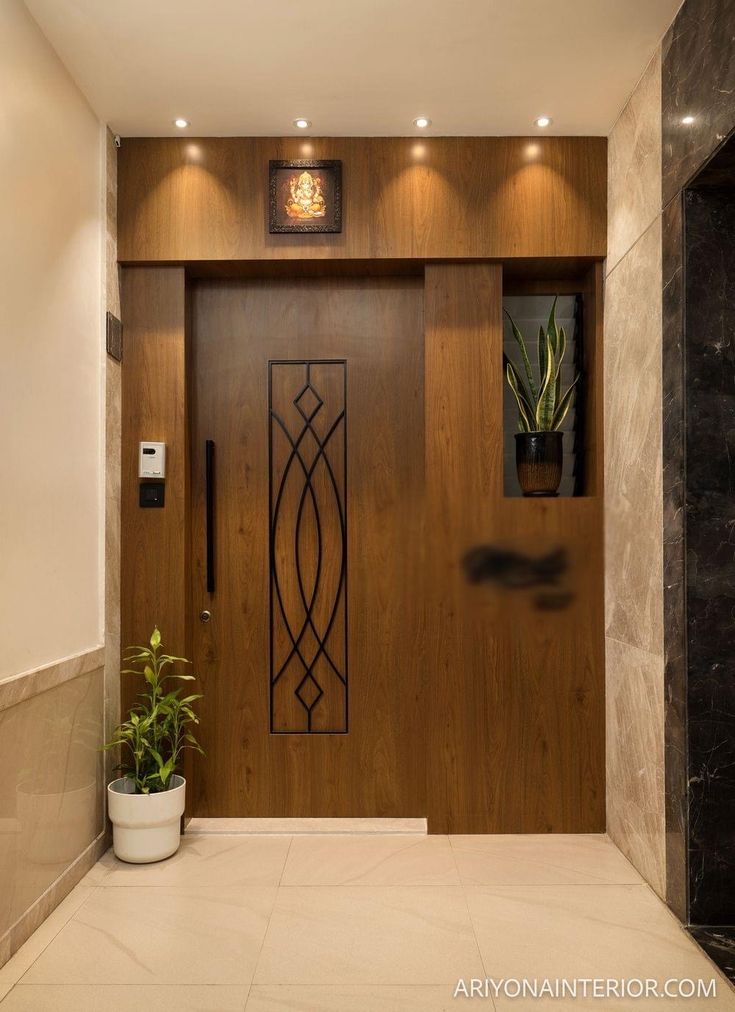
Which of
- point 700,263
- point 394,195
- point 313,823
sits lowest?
point 313,823

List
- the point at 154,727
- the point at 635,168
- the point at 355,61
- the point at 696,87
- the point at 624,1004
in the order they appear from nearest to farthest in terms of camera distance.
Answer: the point at 624,1004 → the point at 696,87 → the point at 355,61 → the point at 635,168 → the point at 154,727

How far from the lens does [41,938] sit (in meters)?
2.38

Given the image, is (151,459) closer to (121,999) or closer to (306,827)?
(306,827)

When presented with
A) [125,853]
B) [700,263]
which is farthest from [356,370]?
[125,853]

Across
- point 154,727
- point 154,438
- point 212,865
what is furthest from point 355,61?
point 212,865

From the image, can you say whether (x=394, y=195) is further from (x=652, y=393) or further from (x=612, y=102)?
(x=652, y=393)

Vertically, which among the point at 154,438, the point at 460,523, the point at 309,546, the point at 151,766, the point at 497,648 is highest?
the point at 154,438

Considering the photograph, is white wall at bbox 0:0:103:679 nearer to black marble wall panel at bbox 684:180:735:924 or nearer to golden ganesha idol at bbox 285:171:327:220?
golden ganesha idol at bbox 285:171:327:220

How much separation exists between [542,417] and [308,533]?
1.10 metres

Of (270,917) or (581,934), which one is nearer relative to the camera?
(581,934)

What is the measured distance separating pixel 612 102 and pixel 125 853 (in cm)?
A: 334

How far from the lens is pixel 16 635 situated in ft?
7.73

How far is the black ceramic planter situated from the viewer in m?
3.22

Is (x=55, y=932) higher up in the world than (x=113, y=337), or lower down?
lower down
